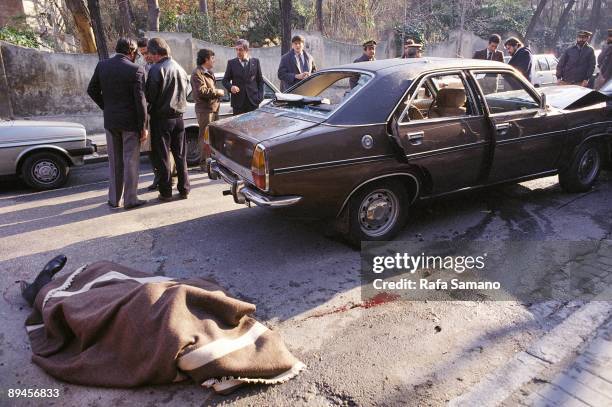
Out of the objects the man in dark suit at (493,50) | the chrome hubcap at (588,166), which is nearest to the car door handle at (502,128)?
the chrome hubcap at (588,166)

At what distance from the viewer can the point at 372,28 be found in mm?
Answer: 22438

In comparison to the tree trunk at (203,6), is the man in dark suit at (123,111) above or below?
below

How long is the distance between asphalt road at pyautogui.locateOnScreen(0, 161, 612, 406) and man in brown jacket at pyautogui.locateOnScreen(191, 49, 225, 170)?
1.13 metres

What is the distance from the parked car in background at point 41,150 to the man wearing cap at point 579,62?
30.2 ft

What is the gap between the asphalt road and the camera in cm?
270

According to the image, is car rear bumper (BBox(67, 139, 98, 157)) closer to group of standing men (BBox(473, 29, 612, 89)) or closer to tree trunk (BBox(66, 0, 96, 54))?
group of standing men (BBox(473, 29, 612, 89))

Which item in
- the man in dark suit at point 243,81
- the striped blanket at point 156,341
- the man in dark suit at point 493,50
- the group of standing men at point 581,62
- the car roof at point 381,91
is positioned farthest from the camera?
the group of standing men at point 581,62

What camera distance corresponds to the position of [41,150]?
651cm

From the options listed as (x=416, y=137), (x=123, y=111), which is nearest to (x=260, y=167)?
(x=416, y=137)

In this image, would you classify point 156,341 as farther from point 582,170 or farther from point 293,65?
point 293,65

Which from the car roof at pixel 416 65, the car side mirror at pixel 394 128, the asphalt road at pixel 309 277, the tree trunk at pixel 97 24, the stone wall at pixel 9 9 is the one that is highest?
the stone wall at pixel 9 9

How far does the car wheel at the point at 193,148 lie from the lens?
7828 mm

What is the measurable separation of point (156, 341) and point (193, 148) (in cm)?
570

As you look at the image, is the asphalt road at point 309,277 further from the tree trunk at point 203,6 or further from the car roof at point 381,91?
the tree trunk at point 203,6
